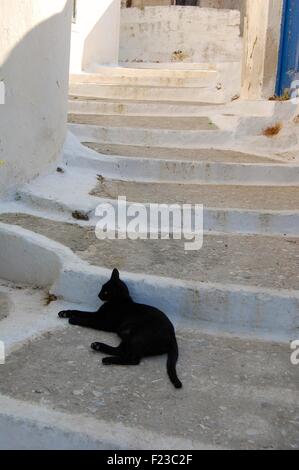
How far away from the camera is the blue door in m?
7.07

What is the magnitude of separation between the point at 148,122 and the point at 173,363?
4.92 metres

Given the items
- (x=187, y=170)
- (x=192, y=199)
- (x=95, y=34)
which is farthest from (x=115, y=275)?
(x=95, y=34)

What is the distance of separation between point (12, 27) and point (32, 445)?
338cm

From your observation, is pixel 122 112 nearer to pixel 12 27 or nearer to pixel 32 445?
pixel 12 27

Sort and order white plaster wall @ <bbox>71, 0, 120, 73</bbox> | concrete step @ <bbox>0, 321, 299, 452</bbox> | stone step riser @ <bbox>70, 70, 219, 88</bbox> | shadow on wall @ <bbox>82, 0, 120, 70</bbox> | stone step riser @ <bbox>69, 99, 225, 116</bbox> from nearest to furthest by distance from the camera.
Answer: concrete step @ <bbox>0, 321, 299, 452</bbox> < stone step riser @ <bbox>69, 99, 225, 116</bbox> < stone step riser @ <bbox>70, 70, 219, 88</bbox> < white plaster wall @ <bbox>71, 0, 120, 73</bbox> < shadow on wall @ <bbox>82, 0, 120, 70</bbox>

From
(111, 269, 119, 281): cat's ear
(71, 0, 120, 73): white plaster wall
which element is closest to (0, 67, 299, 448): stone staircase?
(111, 269, 119, 281): cat's ear

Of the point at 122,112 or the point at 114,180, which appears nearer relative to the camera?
the point at 114,180

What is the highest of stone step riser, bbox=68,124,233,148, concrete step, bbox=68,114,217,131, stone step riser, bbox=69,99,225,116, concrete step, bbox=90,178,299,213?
stone step riser, bbox=69,99,225,116

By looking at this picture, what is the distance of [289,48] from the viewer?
7.17 m

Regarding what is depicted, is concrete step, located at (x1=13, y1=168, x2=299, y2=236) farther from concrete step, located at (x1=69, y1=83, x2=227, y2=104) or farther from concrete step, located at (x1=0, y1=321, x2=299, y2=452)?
concrete step, located at (x1=69, y1=83, x2=227, y2=104)

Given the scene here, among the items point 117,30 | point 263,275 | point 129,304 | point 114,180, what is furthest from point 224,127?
point 117,30

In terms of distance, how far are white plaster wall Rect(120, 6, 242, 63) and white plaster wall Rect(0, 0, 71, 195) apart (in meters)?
7.59

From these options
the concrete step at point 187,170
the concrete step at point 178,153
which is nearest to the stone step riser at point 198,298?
the concrete step at point 187,170

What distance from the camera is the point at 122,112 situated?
778cm
